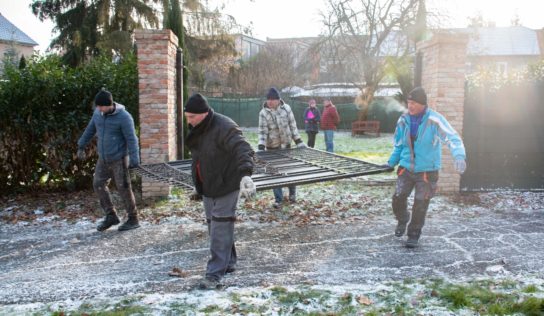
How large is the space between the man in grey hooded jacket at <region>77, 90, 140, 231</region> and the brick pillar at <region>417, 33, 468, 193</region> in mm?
4953

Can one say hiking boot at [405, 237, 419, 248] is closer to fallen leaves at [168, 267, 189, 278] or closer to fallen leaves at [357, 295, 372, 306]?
fallen leaves at [357, 295, 372, 306]

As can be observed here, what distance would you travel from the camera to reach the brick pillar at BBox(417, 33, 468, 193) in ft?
25.5

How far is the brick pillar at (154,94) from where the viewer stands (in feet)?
24.6

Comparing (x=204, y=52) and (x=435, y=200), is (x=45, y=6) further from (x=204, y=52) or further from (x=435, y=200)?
(x=435, y=200)

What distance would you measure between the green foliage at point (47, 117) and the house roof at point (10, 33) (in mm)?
41003

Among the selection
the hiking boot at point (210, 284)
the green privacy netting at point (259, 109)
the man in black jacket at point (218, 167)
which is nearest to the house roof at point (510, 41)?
the green privacy netting at point (259, 109)

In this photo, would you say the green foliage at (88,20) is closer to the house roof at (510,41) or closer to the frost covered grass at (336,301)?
the frost covered grass at (336,301)

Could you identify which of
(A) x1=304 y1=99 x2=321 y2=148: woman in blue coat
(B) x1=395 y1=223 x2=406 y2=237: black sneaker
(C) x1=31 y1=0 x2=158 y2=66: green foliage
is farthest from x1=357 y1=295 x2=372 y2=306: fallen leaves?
(C) x1=31 y1=0 x2=158 y2=66: green foliage

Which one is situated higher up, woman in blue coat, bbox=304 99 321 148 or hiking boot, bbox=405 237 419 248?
woman in blue coat, bbox=304 99 321 148

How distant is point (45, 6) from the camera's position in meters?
18.2

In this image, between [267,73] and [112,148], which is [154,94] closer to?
[112,148]

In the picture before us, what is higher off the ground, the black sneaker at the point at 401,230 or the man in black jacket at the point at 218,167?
the man in black jacket at the point at 218,167

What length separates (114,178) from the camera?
601 centimetres

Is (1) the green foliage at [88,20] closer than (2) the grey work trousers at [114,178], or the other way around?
(2) the grey work trousers at [114,178]
